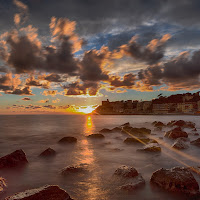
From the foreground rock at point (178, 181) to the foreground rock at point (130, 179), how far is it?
0.60 metres

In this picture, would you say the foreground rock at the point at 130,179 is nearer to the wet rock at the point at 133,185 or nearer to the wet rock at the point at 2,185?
the wet rock at the point at 133,185

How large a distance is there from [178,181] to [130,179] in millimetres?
1646

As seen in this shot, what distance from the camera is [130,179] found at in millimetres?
5617

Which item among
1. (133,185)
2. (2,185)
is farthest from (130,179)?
(2,185)

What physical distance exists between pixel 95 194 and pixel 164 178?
2.38 metres

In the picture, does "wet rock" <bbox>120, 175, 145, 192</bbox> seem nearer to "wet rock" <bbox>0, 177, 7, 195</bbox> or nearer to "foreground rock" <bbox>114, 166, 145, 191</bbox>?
"foreground rock" <bbox>114, 166, 145, 191</bbox>

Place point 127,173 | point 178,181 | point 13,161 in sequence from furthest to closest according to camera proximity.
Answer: point 13,161
point 127,173
point 178,181

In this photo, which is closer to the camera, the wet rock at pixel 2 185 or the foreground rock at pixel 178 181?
the foreground rock at pixel 178 181

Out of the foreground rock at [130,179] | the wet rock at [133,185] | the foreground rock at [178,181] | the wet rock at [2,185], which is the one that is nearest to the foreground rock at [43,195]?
the wet rock at [2,185]

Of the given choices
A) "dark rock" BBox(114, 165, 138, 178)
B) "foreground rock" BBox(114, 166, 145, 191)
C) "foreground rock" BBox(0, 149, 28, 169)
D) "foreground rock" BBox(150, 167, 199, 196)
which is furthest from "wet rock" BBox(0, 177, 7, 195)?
"foreground rock" BBox(150, 167, 199, 196)

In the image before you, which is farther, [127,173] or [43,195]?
[127,173]

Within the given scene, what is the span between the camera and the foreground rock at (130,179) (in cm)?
503

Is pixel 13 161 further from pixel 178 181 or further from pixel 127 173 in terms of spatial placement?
pixel 178 181

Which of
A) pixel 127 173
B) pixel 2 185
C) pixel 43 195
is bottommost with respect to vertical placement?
pixel 2 185
